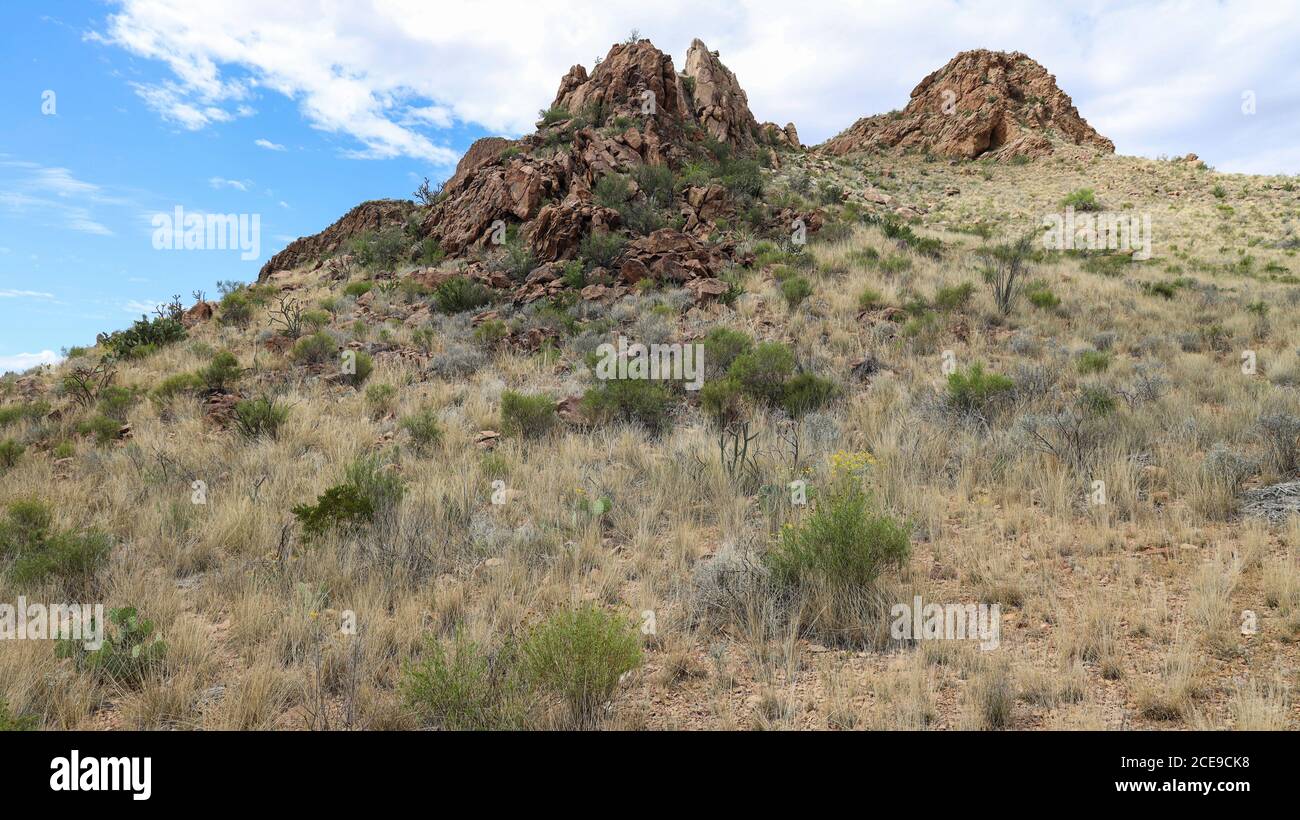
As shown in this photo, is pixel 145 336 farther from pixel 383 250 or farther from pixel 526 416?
pixel 526 416

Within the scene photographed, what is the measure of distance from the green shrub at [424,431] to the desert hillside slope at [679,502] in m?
0.05

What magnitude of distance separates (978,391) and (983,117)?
1692 inches

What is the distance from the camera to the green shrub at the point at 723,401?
8109mm

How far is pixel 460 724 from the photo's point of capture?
2.73 meters

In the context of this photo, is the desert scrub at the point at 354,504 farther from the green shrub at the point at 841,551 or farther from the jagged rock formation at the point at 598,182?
the jagged rock formation at the point at 598,182

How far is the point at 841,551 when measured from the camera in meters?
3.83

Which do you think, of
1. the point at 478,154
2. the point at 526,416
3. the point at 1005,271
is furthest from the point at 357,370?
the point at 478,154

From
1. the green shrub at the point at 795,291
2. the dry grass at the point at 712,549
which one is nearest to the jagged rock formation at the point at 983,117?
the green shrub at the point at 795,291

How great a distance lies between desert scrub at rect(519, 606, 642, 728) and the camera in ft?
9.46

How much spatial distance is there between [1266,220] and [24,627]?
1427 inches

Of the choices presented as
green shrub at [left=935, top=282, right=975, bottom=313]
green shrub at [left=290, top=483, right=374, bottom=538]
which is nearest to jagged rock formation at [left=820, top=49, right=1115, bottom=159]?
green shrub at [left=935, top=282, right=975, bottom=313]

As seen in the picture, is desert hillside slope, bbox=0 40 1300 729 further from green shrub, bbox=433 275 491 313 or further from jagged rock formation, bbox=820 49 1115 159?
jagged rock formation, bbox=820 49 1115 159
